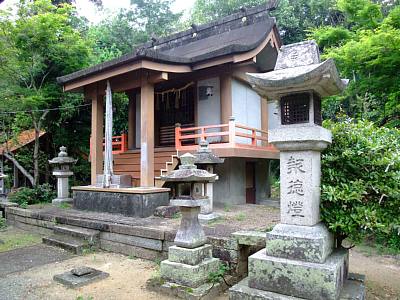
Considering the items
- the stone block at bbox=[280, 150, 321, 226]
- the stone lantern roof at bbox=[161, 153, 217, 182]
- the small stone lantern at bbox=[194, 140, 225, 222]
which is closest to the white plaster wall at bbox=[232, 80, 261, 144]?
the small stone lantern at bbox=[194, 140, 225, 222]

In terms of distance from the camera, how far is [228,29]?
13.4 metres

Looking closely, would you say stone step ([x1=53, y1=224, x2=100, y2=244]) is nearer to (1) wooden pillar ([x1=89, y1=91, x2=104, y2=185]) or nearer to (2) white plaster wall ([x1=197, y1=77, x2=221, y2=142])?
(1) wooden pillar ([x1=89, y1=91, x2=104, y2=185])

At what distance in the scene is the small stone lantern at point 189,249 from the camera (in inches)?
190

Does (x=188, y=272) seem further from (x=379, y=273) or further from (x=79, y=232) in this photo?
(x=79, y=232)

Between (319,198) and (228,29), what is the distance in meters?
10.9

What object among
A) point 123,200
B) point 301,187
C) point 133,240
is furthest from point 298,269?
point 123,200

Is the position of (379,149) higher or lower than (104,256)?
higher

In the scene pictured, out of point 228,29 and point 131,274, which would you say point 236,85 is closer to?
point 228,29

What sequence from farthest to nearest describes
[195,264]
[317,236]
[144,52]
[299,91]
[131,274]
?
1. [144,52]
2. [131,274]
3. [195,264]
4. [299,91]
5. [317,236]

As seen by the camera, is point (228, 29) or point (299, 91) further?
point (228, 29)

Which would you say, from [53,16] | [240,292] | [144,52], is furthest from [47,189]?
[240,292]

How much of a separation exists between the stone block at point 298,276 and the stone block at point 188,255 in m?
1.06

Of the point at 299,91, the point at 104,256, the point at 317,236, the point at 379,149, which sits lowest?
the point at 104,256

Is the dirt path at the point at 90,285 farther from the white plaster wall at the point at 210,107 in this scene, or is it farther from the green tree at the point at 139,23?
the green tree at the point at 139,23
